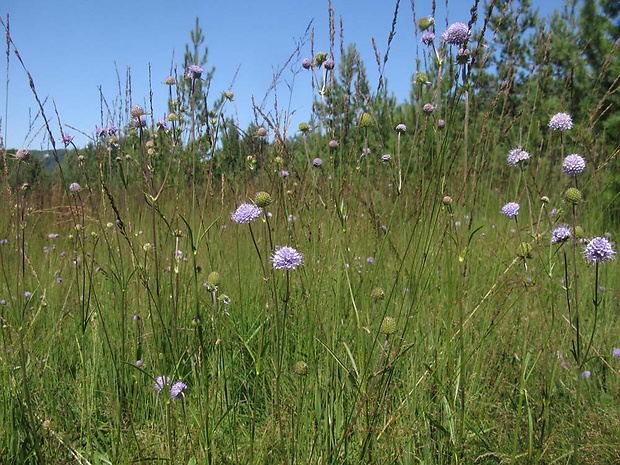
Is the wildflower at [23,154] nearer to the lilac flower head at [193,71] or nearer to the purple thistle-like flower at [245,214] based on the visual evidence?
the lilac flower head at [193,71]

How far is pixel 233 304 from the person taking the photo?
2.37 m

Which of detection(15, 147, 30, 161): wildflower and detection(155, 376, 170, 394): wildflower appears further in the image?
detection(15, 147, 30, 161): wildflower

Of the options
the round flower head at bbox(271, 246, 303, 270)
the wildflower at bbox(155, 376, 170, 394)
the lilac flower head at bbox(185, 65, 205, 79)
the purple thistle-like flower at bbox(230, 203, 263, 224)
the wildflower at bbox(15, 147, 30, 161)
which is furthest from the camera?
the wildflower at bbox(15, 147, 30, 161)

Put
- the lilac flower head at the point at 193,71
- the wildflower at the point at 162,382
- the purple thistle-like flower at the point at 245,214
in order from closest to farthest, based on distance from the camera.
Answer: the wildflower at the point at 162,382
the purple thistle-like flower at the point at 245,214
the lilac flower head at the point at 193,71

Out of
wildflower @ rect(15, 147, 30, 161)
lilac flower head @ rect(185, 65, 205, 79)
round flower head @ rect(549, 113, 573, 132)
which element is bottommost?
wildflower @ rect(15, 147, 30, 161)

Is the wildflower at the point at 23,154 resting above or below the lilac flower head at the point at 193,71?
below

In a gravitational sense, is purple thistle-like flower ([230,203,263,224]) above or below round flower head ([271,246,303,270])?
above

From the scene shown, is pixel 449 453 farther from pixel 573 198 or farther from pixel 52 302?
pixel 52 302

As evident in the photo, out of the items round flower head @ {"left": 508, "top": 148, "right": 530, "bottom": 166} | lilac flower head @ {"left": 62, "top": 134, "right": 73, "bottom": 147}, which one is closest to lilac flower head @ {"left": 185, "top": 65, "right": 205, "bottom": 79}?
lilac flower head @ {"left": 62, "top": 134, "right": 73, "bottom": 147}

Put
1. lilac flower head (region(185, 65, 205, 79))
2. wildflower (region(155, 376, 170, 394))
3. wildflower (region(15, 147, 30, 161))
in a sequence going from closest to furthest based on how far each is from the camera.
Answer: wildflower (region(155, 376, 170, 394))
lilac flower head (region(185, 65, 205, 79))
wildflower (region(15, 147, 30, 161))

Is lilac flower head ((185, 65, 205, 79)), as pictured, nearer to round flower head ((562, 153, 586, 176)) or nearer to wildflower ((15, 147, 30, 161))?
wildflower ((15, 147, 30, 161))

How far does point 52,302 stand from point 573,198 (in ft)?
7.74

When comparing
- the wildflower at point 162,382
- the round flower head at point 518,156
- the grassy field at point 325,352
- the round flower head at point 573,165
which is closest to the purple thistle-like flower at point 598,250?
the grassy field at point 325,352

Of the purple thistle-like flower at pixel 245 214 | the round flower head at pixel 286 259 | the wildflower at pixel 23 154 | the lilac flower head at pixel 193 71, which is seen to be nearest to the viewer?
the round flower head at pixel 286 259
